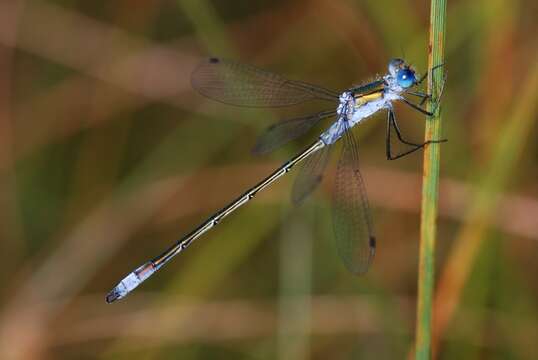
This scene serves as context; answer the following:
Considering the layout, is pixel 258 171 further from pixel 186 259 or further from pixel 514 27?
pixel 514 27

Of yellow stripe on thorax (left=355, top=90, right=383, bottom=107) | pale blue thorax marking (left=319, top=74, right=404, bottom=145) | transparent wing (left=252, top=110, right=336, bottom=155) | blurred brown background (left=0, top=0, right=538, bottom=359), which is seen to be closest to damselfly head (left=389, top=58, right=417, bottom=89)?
yellow stripe on thorax (left=355, top=90, right=383, bottom=107)

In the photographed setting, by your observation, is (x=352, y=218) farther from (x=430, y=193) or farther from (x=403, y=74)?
(x=430, y=193)

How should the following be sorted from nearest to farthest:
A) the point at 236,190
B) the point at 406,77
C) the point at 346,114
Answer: the point at 406,77 → the point at 346,114 → the point at 236,190

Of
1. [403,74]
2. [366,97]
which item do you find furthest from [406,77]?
[366,97]

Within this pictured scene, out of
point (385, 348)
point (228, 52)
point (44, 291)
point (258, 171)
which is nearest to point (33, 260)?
point (44, 291)

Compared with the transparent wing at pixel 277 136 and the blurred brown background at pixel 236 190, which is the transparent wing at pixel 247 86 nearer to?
the transparent wing at pixel 277 136

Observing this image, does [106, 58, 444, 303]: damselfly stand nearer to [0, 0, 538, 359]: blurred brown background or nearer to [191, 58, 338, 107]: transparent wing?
[191, 58, 338, 107]: transparent wing

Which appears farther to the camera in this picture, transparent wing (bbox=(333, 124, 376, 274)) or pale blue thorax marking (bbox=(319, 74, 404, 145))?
pale blue thorax marking (bbox=(319, 74, 404, 145))
